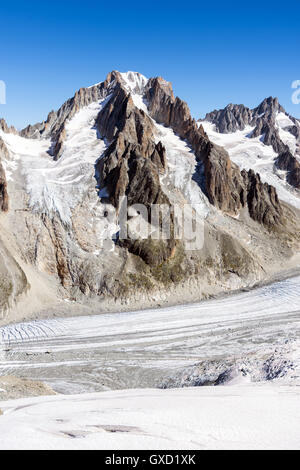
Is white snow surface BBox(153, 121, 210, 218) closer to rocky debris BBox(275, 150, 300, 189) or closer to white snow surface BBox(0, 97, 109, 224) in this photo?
white snow surface BBox(0, 97, 109, 224)

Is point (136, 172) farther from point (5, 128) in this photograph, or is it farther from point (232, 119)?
point (232, 119)

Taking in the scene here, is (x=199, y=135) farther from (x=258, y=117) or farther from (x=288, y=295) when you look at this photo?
(x=258, y=117)

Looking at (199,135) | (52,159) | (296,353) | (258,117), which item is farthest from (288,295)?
(258,117)

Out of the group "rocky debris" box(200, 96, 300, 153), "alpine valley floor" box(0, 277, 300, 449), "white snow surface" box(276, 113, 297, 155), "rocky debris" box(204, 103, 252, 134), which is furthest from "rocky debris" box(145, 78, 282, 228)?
"white snow surface" box(276, 113, 297, 155)

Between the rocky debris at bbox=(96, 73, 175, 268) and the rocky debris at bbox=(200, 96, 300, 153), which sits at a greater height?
the rocky debris at bbox=(200, 96, 300, 153)

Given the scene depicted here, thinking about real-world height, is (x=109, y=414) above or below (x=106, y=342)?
above
